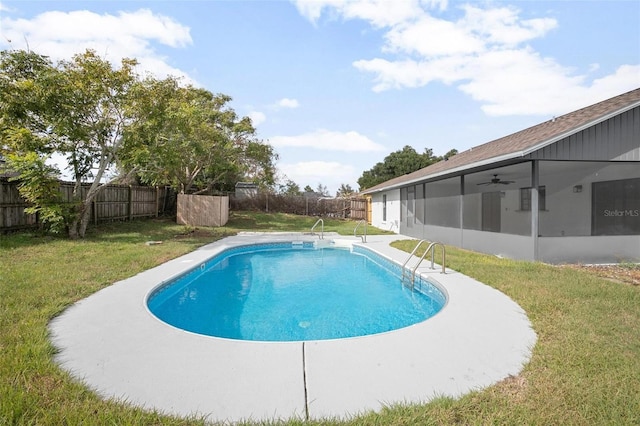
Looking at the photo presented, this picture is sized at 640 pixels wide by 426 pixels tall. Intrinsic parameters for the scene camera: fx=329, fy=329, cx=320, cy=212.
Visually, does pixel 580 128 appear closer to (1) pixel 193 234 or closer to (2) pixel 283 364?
(2) pixel 283 364

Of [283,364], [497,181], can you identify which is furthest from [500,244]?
[283,364]

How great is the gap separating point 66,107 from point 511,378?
12.4 metres

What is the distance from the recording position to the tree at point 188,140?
11.0 meters

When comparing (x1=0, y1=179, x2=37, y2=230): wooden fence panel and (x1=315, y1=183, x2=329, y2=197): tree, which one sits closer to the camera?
(x1=0, y1=179, x2=37, y2=230): wooden fence panel

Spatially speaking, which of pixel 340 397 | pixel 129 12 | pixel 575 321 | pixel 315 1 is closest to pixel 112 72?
pixel 129 12

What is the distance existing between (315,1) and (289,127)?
409 inches

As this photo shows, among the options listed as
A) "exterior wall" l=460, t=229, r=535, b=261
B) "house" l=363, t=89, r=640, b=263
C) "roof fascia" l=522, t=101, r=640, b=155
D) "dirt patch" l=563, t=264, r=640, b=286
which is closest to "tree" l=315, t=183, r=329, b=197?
"house" l=363, t=89, r=640, b=263

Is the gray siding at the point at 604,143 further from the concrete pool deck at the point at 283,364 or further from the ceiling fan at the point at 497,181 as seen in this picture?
the concrete pool deck at the point at 283,364

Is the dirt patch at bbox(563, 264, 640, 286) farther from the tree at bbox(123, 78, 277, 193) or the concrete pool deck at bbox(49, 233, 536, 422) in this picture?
the tree at bbox(123, 78, 277, 193)

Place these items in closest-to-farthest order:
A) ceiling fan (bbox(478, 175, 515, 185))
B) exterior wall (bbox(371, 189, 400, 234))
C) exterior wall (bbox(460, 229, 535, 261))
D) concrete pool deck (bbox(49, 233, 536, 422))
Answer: concrete pool deck (bbox(49, 233, 536, 422)), exterior wall (bbox(460, 229, 535, 261)), ceiling fan (bbox(478, 175, 515, 185)), exterior wall (bbox(371, 189, 400, 234))

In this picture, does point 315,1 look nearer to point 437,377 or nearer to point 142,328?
point 142,328

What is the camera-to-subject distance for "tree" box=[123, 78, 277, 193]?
36.1ft

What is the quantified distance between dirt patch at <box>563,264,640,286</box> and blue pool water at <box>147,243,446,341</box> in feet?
11.3

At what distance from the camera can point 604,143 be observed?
743cm
